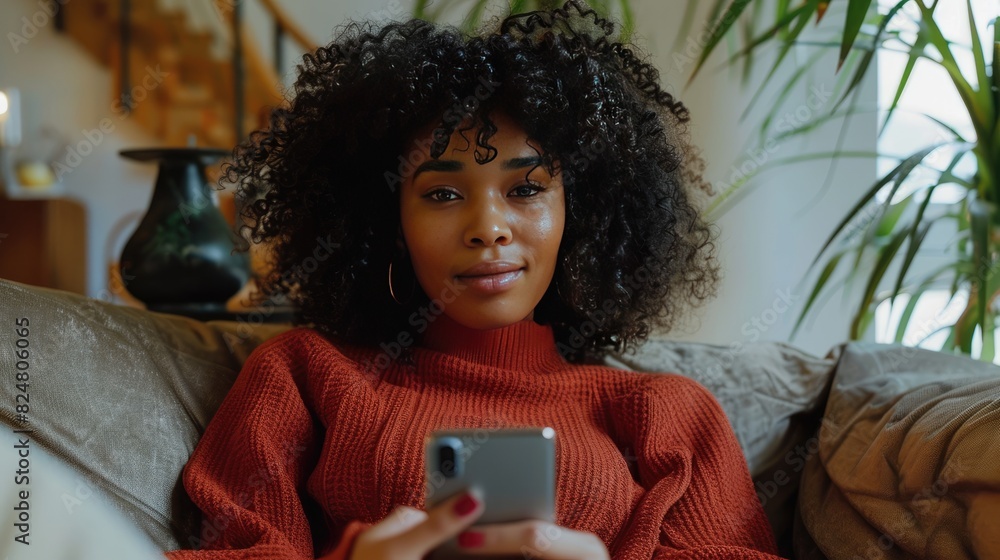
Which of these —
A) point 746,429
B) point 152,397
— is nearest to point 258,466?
point 152,397

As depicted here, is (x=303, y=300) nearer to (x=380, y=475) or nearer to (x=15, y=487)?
(x=380, y=475)

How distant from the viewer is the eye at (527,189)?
1105 mm

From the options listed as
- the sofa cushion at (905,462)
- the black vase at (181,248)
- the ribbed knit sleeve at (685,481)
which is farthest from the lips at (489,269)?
the black vase at (181,248)

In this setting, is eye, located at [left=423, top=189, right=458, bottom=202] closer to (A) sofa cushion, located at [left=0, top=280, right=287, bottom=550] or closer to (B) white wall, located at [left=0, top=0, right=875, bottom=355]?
(A) sofa cushion, located at [left=0, top=280, right=287, bottom=550]

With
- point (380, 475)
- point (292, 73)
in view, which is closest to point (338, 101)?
point (380, 475)

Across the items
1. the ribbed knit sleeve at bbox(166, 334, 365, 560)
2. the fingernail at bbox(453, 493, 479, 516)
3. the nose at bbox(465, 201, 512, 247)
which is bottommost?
the ribbed knit sleeve at bbox(166, 334, 365, 560)

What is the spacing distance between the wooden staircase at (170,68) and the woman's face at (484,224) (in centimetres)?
239

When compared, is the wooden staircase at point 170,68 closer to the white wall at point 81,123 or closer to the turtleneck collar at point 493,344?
the white wall at point 81,123

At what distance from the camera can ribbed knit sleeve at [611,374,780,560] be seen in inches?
40.4

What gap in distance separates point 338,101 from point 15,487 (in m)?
0.59

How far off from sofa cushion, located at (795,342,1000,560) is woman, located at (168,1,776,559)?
102 mm

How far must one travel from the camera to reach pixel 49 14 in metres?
3.35

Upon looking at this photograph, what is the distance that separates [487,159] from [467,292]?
152 millimetres

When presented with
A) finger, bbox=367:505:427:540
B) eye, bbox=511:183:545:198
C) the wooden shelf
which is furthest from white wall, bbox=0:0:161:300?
finger, bbox=367:505:427:540
